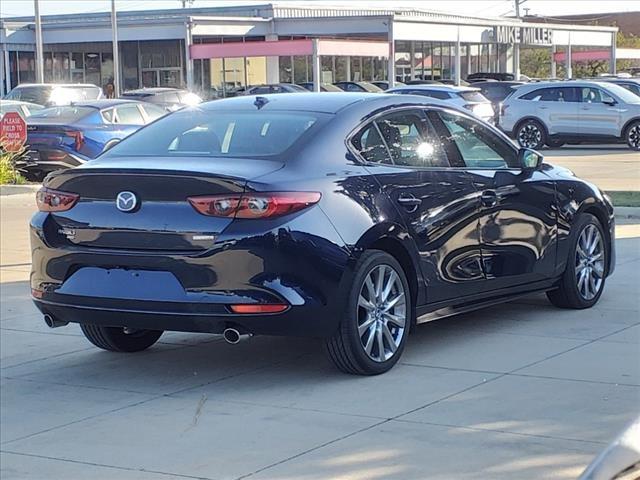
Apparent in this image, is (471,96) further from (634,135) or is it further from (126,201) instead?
(126,201)

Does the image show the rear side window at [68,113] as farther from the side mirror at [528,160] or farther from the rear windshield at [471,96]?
the side mirror at [528,160]

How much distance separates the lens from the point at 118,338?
24.0 feet

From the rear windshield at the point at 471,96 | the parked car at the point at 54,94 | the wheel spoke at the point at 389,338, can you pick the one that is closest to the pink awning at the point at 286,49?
the parked car at the point at 54,94

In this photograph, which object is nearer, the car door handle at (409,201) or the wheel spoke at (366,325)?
the wheel spoke at (366,325)

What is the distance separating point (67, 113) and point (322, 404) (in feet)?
49.4

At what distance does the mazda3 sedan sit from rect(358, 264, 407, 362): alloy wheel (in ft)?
0.03

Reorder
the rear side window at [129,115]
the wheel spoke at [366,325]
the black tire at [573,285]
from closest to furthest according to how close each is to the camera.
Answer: the wheel spoke at [366,325] < the black tire at [573,285] < the rear side window at [129,115]

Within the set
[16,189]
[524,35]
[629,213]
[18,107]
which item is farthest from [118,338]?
[524,35]

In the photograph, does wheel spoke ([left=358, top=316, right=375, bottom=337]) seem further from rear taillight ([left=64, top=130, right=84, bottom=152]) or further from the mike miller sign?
the mike miller sign

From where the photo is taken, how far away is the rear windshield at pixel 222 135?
6.62 m

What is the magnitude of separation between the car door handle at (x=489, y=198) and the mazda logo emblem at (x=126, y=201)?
2360mm

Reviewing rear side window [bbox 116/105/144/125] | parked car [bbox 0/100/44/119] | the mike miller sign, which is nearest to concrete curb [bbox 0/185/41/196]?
rear side window [bbox 116/105/144/125]

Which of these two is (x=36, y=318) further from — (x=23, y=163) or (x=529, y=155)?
(x=23, y=163)

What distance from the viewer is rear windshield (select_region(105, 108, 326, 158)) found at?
261 inches
